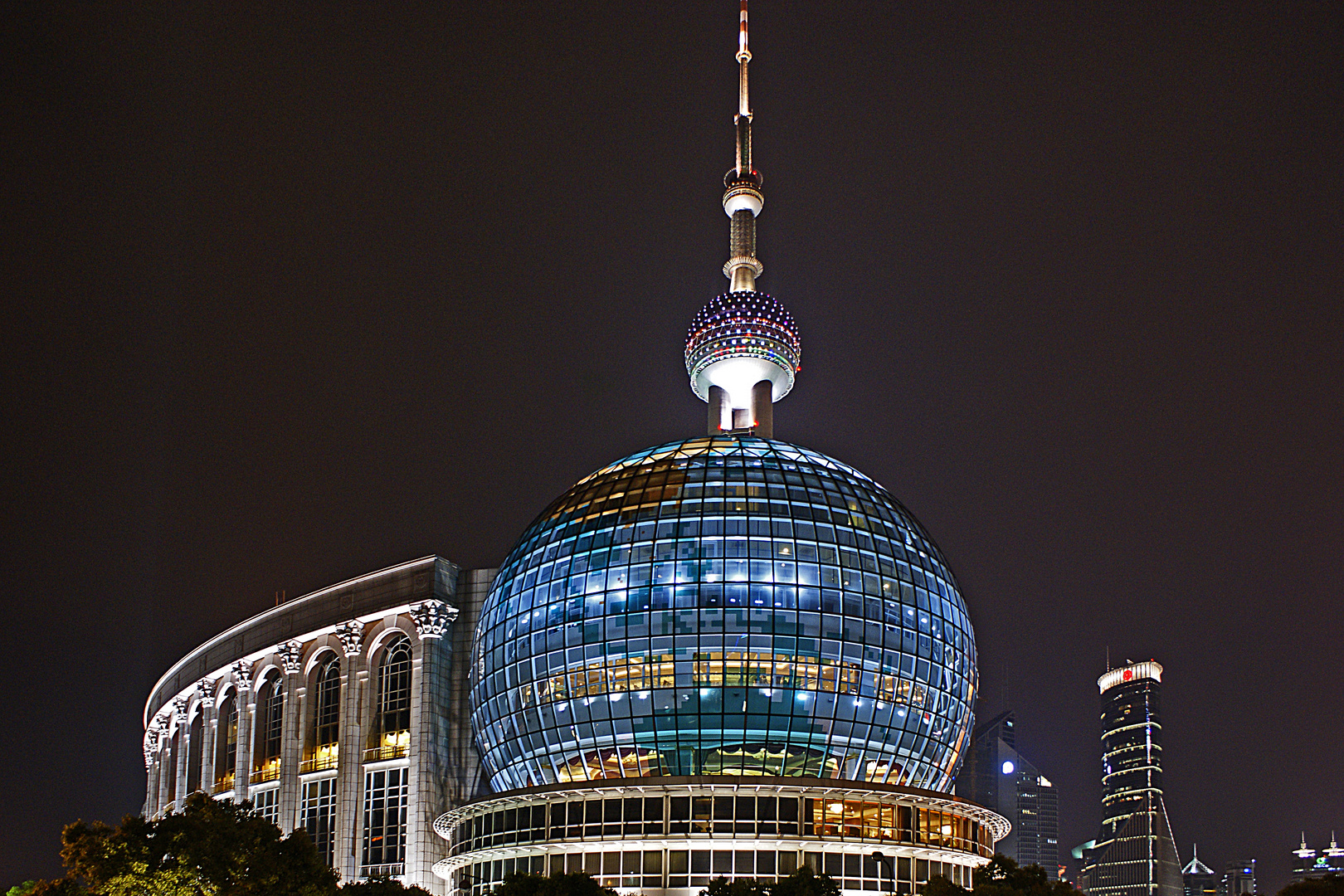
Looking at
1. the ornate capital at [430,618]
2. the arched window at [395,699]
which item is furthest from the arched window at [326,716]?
the ornate capital at [430,618]

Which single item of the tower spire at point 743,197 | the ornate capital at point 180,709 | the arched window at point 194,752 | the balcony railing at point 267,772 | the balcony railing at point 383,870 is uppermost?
the tower spire at point 743,197

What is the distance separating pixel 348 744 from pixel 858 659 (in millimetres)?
43616

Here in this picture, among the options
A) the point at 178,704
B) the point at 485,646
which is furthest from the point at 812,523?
the point at 178,704

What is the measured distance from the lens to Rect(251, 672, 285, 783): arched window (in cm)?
11250

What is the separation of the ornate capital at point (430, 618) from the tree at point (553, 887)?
3780cm

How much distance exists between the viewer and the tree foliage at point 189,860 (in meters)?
57.4

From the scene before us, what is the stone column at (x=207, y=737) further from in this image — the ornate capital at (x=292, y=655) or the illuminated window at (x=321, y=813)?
the illuminated window at (x=321, y=813)

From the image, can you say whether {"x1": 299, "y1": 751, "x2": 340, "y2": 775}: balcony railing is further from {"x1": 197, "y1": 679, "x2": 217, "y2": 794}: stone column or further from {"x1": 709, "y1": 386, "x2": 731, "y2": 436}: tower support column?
{"x1": 709, "y1": 386, "x2": 731, "y2": 436}: tower support column

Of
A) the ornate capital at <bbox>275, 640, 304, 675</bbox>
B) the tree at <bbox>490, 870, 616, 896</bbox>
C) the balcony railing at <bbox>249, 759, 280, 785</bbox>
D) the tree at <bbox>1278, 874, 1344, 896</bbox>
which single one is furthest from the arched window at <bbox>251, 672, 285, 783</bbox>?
the tree at <bbox>1278, 874, 1344, 896</bbox>

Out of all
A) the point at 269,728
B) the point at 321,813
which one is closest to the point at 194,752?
the point at 269,728

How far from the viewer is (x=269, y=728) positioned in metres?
115

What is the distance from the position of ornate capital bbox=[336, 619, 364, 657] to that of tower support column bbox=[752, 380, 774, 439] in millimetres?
56066

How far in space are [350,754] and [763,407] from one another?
65.0 metres

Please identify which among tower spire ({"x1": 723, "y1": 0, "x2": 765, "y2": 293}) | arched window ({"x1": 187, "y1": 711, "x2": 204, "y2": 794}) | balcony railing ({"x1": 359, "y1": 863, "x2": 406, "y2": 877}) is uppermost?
tower spire ({"x1": 723, "y1": 0, "x2": 765, "y2": 293})
